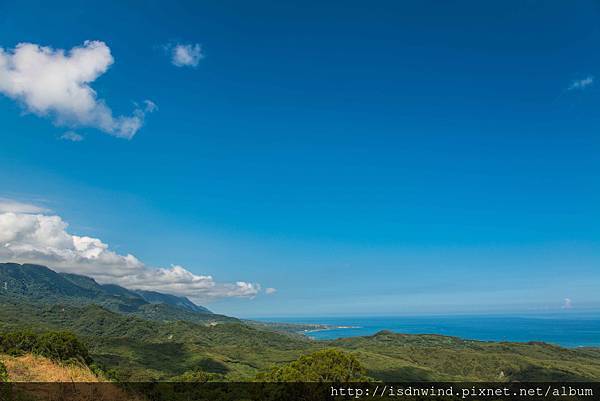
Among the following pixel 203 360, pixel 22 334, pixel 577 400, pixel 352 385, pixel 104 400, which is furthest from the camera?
pixel 203 360

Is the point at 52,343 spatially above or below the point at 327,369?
below

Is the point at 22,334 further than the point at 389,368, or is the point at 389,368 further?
the point at 389,368

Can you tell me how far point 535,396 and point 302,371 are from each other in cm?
12874

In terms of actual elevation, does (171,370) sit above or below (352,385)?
below

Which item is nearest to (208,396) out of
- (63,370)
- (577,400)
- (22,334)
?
(22,334)

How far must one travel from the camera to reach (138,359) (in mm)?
179500

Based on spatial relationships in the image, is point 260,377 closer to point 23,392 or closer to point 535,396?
point 23,392

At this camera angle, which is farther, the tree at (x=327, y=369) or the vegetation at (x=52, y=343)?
the vegetation at (x=52, y=343)

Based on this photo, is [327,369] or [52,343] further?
[52,343]

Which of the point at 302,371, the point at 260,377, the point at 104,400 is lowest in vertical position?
the point at 260,377

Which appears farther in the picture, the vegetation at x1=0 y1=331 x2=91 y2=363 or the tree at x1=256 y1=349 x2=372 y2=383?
the vegetation at x1=0 y1=331 x2=91 y2=363

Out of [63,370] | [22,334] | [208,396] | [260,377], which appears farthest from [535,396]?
[63,370]

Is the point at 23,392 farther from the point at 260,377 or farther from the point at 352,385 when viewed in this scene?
the point at 260,377

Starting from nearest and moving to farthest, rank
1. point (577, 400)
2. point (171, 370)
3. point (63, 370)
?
1. point (63, 370)
2. point (577, 400)
3. point (171, 370)
